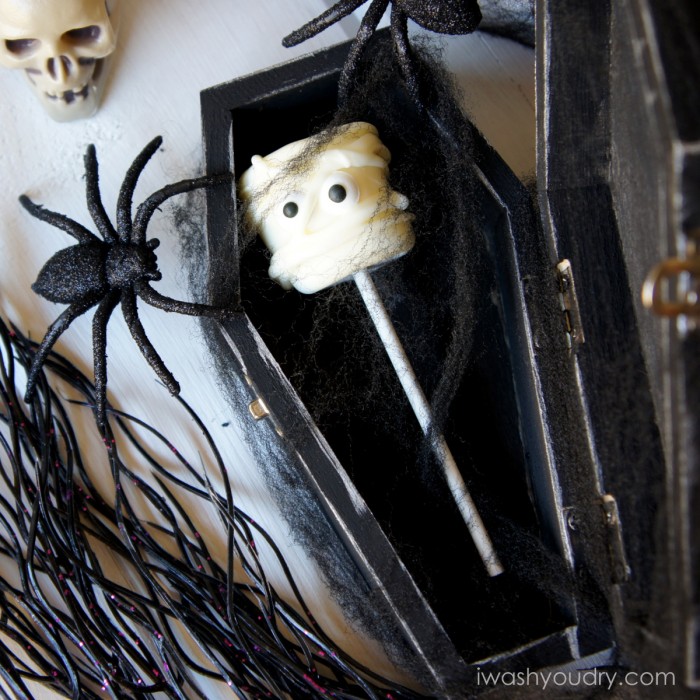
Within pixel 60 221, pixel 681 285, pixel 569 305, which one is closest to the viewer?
pixel 681 285

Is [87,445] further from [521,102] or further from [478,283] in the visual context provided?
[521,102]

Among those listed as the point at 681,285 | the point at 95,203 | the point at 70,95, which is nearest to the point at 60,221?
the point at 95,203

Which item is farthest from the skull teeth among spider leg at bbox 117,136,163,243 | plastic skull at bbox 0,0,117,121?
spider leg at bbox 117,136,163,243

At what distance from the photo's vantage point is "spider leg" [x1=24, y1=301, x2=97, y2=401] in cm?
66

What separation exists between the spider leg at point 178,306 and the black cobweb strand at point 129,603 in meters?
0.14

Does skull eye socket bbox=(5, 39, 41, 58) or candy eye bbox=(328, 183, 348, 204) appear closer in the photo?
candy eye bbox=(328, 183, 348, 204)

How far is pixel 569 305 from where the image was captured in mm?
583

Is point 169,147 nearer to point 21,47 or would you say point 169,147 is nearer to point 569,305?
point 21,47

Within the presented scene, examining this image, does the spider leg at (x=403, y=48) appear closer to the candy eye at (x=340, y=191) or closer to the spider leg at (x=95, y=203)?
the candy eye at (x=340, y=191)

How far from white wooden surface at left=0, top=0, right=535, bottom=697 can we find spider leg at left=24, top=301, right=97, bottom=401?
0.07 m

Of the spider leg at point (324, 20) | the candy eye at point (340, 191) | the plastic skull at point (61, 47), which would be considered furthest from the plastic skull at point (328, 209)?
the plastic skull at point (61, 47)

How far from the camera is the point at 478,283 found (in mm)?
662

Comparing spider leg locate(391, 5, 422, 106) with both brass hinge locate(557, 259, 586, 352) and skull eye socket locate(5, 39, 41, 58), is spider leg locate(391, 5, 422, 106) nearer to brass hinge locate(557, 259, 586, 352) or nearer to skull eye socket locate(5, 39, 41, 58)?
brass hinge locate(557, 259, 586, 352)

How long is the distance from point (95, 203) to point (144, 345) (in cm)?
14
